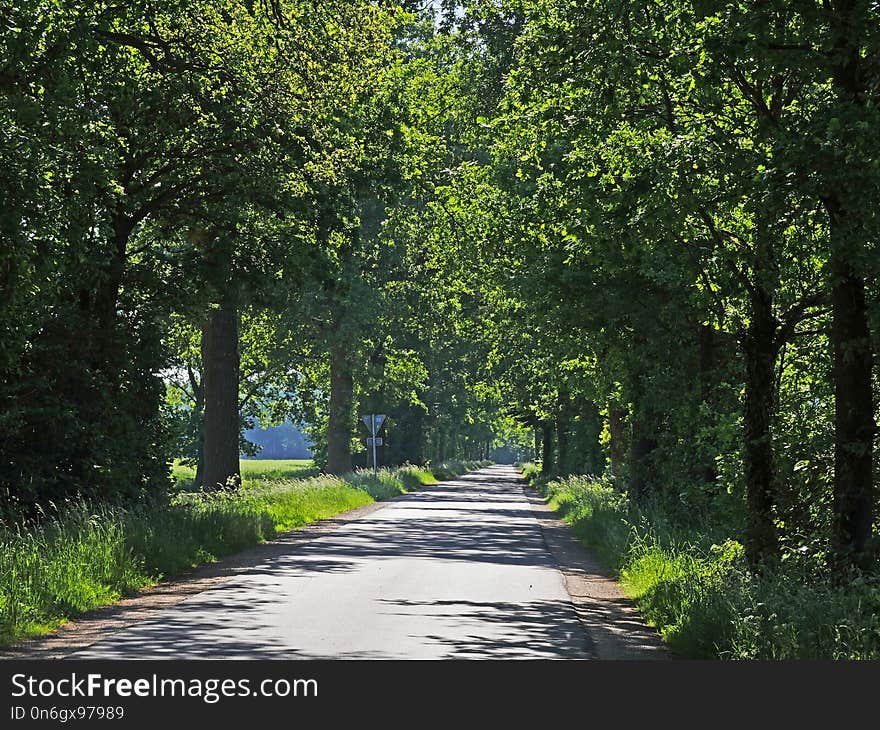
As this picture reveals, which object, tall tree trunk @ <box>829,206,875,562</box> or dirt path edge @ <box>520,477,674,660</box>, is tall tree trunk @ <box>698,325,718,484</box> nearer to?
dirt path edge @ <box>520,477,674,660</box>

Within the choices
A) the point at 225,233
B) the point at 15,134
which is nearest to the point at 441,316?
the point at 225,233

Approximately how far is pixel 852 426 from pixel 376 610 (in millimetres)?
5545

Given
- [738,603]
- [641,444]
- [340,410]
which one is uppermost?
[340,410]

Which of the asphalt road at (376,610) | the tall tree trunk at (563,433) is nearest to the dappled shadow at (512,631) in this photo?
the asphalt road at (376,610)

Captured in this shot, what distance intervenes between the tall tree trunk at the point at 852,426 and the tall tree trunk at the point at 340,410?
37.2 m

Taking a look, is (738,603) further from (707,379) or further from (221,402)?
(221,402)

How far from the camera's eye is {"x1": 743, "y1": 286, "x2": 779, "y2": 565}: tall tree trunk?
619 inches

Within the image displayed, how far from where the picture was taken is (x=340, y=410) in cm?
5241

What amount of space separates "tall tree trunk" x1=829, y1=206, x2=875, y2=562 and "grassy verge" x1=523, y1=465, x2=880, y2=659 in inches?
23.8

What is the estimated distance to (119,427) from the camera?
24.3m

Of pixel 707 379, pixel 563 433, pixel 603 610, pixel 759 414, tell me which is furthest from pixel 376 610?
pixel 563 433

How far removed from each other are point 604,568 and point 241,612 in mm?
9193

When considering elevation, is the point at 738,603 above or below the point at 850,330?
below

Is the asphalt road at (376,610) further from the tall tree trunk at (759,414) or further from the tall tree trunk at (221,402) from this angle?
the tall tree trunk at (221,402)
